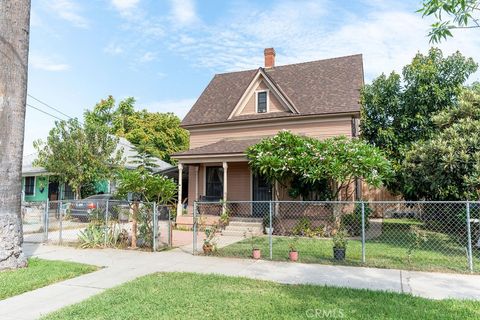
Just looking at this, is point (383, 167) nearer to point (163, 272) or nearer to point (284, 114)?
point (284, 114)

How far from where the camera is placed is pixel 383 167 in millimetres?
12688

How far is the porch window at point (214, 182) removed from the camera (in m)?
18.0

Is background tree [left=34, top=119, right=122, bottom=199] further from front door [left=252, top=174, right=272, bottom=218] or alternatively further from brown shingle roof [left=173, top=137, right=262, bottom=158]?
front door [left=252, top=174, right=272, bottom=218]

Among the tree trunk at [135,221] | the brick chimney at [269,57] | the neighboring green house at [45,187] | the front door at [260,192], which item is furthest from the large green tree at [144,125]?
the tree trunk at [135,221]

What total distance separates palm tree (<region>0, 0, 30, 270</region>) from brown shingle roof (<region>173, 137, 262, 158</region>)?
8.97 m

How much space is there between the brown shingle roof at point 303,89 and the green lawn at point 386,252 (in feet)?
21.5

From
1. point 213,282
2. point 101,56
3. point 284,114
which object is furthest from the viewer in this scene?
point 101,56

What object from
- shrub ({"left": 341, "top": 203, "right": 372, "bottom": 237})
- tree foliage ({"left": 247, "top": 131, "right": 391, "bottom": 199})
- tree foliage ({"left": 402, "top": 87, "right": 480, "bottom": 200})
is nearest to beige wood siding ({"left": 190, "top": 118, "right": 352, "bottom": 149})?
tree foliage ({"left": 247, "top": 131, "right": 391, "bottom": 199})

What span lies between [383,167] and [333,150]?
1828mm

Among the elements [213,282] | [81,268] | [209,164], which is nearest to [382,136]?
[209,164]

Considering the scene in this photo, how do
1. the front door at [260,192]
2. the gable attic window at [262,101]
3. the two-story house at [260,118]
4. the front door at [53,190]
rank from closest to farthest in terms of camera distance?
the two-story house at [260,118], the front door at [260,192], the gable attic window at [262,101], the front door at [53,190]

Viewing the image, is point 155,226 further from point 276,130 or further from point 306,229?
point 276,130

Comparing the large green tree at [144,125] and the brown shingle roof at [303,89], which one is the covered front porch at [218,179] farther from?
the large green tree at [144,125]

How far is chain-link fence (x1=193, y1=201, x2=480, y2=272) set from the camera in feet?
27.8
